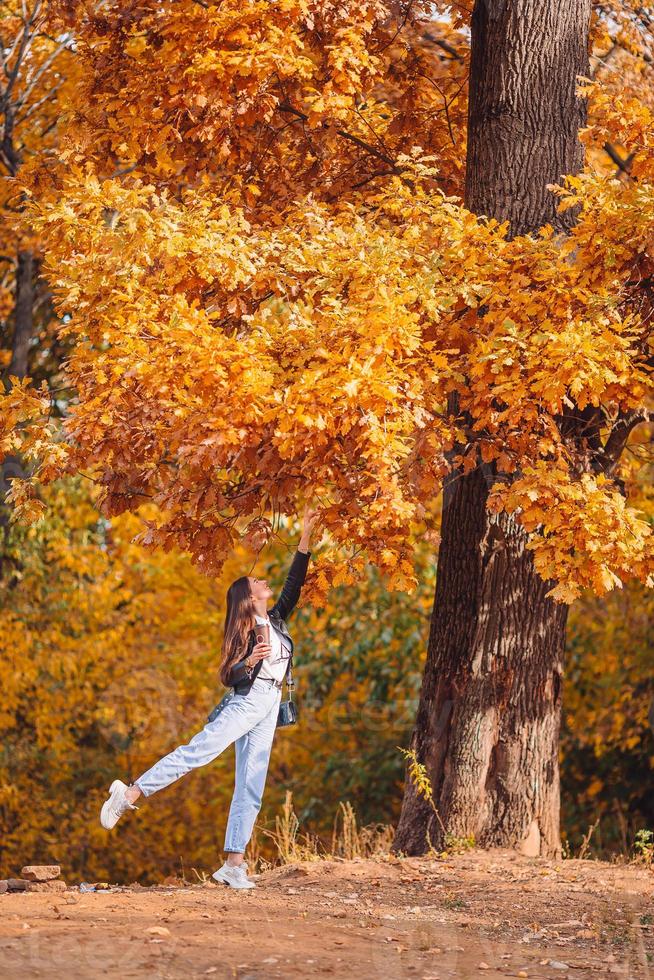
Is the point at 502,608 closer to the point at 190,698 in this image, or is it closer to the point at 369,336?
the point at 369,336

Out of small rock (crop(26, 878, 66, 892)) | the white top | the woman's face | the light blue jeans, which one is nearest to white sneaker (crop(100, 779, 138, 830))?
the light blue jeans

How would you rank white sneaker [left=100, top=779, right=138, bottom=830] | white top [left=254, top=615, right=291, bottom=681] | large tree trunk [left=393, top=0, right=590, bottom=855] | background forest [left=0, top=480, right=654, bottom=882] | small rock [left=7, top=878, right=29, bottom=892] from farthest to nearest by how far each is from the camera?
1. background forest [left=0, top=480, right=654, bottom=882]
2. large tree trunk [left=393, top=0, right=590, bottom=855]
3. white top [left=254, top=615, right=291, bottom=681]
4. small rock [left=7, top=878, right=29, bottom=892]
5. white sneaker [left=100, top=779, right=138, bottom=830]

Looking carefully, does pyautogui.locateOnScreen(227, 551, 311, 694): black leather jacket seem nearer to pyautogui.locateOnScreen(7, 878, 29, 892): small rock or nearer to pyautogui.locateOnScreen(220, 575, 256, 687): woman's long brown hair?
pyautogui.locateOnScreen(220, 575, 256, 687): woman's long brown hair

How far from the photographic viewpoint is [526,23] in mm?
8172

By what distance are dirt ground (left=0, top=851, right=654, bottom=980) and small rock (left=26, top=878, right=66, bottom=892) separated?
0.29 meters

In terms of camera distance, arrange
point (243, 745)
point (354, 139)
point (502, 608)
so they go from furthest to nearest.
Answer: point (354, 139) < point (502, 608) < point (243, 745)

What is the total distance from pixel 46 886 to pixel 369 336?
3326 mm

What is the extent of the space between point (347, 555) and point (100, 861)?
11161 mm

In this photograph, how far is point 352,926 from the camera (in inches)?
215

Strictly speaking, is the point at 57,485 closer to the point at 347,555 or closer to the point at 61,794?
the point at 61,794

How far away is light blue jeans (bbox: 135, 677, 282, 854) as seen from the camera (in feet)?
20.6

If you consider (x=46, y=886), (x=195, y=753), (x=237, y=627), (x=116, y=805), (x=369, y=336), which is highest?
(x=369, y=336)

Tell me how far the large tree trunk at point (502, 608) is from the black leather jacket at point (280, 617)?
158 centimetres

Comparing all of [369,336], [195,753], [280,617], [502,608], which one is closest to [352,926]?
Answer: [195,753]
